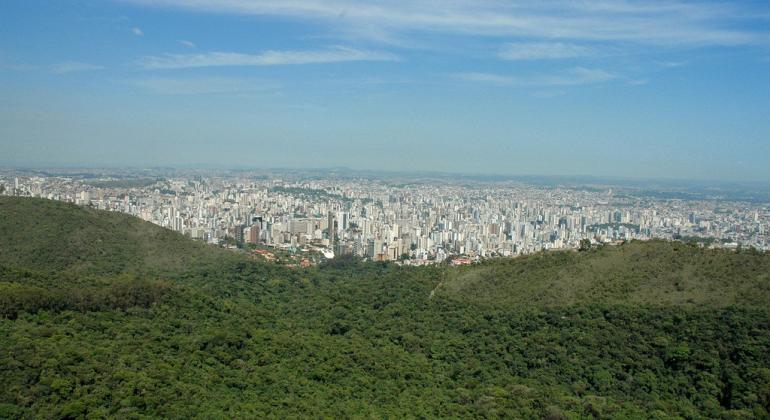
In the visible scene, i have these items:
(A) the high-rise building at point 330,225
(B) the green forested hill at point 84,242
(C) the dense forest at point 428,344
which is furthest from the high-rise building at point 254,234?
(C) the dense forest at point 428,344

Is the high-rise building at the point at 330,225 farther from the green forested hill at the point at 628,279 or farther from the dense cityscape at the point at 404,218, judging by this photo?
the green forested hill at the point at 628,279

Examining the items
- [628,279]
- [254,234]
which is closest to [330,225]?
[254,234]

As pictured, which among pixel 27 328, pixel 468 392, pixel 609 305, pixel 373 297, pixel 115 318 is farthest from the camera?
pixel 373 297

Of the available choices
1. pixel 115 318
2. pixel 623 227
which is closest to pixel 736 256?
pixel 115 318

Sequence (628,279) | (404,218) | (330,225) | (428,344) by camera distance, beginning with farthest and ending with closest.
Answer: (404,218), (330,225), (628,279), (428,344)

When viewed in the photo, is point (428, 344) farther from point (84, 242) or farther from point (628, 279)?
point (84, 242)

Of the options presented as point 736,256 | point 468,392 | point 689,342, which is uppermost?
point 736,256

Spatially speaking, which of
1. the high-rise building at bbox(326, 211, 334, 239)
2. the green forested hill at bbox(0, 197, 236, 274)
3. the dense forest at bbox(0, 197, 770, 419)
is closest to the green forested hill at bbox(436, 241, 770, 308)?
the dense forest at bbox(0, 197, 770, 419)

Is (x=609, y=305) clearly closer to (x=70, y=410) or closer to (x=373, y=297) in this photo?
(x=373, y=297)
